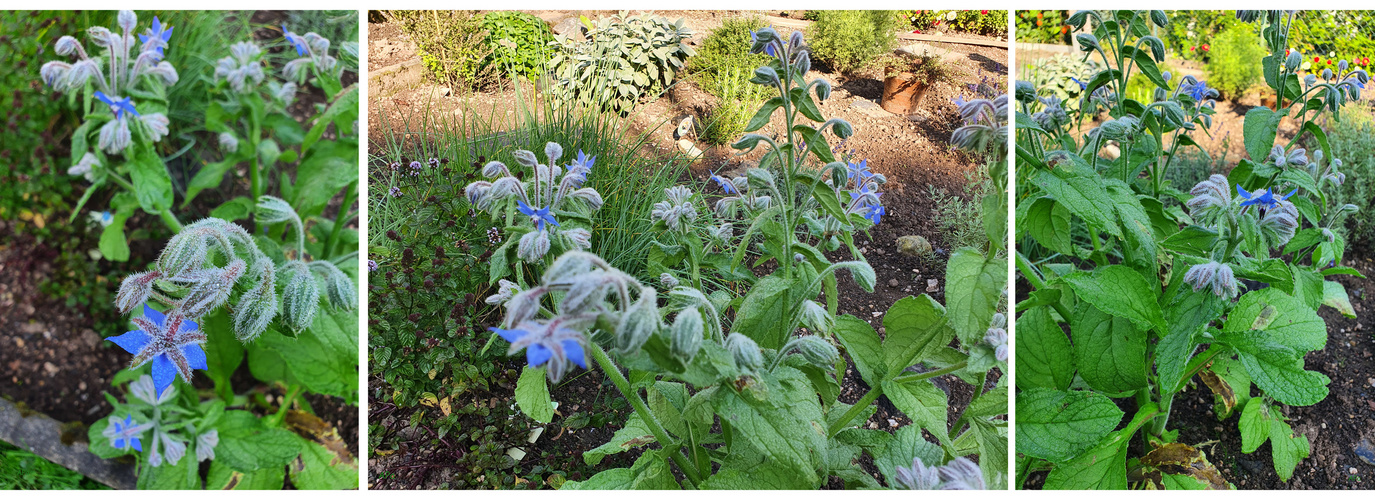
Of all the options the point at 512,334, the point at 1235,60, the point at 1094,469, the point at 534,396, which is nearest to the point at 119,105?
the point at 534,396

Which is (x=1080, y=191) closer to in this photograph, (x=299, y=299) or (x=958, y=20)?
(x=958, y=20)

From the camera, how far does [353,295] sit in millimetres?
1496

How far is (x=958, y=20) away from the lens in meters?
1.49

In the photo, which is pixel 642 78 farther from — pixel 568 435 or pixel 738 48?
pixel 568 435

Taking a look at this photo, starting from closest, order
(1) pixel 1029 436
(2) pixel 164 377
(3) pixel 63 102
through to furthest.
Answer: (2) pixel 164 377 → (1) pixel 1029 436 → (3) pixel 63 102

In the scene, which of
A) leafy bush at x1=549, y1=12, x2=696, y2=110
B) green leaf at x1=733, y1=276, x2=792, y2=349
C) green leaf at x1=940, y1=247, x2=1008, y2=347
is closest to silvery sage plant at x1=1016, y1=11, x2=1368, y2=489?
green leaf at x1=940, y1=247, x2=1008, y2=347

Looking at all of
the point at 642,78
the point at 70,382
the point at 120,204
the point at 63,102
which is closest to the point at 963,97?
the point at 642,78

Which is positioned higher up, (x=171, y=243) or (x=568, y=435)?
(x=171, y=243)

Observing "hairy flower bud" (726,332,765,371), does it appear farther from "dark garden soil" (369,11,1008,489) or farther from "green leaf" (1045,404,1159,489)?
"green leaf" (1045,404,1159,489)

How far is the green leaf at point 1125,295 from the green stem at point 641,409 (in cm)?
81

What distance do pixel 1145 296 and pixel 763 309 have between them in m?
0.81

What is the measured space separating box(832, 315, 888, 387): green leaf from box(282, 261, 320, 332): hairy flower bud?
895mm

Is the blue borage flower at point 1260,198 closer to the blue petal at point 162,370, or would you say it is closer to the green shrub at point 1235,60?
the green shrub at point 1235,60

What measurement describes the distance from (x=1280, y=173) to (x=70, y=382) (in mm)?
3431
